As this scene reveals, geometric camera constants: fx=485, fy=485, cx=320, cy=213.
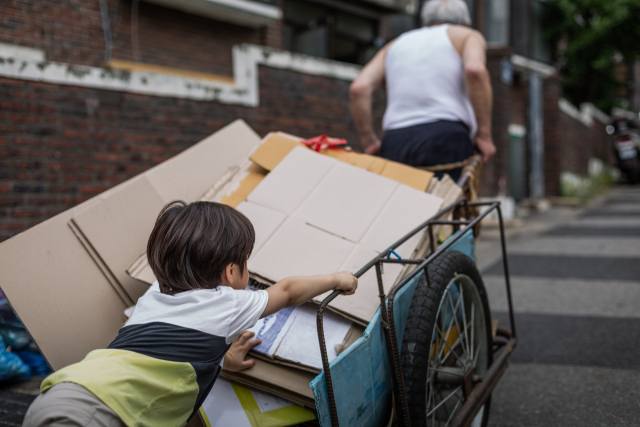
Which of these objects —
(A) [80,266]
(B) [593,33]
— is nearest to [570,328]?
(A) [80,266]

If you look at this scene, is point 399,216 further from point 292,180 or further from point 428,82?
point 428,82

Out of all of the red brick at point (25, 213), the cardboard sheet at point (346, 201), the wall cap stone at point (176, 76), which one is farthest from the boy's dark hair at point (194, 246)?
the wall cap stone at point (176, 76)

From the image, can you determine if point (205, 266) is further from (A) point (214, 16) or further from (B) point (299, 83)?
(A) point (214, 16)

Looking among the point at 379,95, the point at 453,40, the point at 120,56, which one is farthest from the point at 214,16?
the point at 453,40

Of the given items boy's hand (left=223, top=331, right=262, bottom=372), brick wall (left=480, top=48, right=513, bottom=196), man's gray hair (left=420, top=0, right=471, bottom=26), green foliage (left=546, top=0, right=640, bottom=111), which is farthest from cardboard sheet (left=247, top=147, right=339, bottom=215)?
green foliage (left=546, top=0, right=640, bottom=111)

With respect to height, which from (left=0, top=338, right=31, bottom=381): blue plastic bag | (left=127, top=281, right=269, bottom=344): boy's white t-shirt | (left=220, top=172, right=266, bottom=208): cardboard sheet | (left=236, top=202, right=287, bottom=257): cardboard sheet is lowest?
(left=0, top=338, right=31, bottom=381): blue plastic bag

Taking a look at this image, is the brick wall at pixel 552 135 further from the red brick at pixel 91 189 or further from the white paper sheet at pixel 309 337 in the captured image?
the white paper sheet at pixel 309 337

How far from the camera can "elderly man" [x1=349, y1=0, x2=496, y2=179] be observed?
254 centimetres

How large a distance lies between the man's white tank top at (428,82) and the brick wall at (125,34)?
457cm

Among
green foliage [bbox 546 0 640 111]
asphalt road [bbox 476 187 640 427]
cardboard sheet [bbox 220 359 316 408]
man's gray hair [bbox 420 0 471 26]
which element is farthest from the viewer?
green foliage [bbox 546 0 640 111]

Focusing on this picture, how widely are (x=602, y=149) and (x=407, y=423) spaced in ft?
66.7

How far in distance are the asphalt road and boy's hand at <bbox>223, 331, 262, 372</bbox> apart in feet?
→ 4.35

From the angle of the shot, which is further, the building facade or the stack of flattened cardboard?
the building facade

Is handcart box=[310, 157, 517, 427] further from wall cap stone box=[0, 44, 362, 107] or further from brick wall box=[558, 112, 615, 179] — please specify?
brick wall box=[558, 112, 615, 179]
